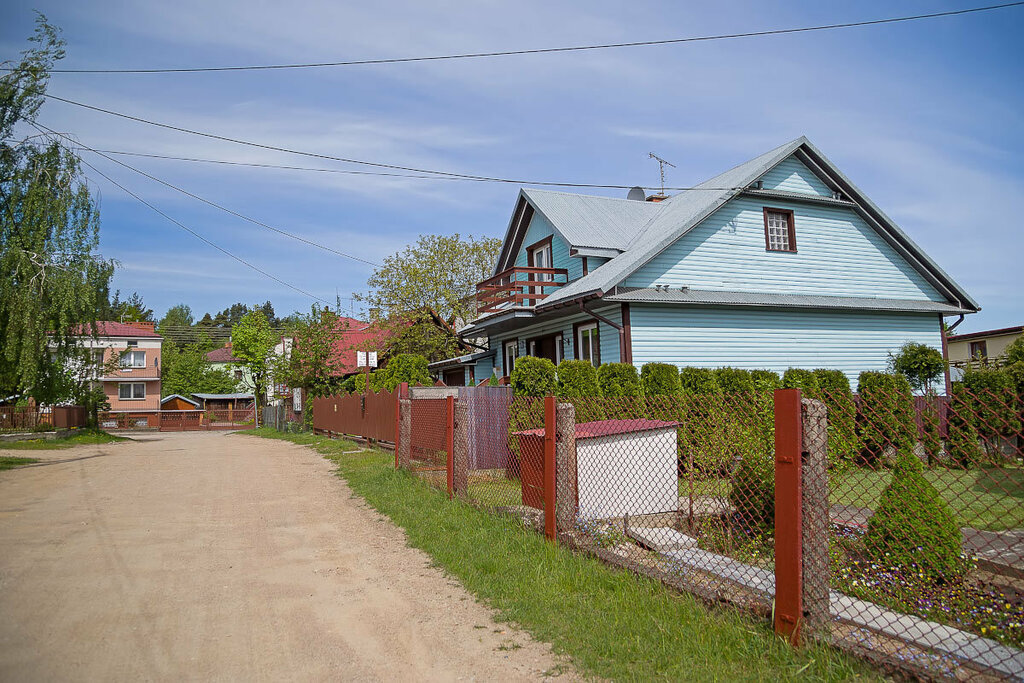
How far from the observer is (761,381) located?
1653 cm

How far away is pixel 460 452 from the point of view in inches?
385

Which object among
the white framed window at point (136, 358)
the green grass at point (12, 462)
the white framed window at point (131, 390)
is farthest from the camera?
the white framed window at point (131, 390)

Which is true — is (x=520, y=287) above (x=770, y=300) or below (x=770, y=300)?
above

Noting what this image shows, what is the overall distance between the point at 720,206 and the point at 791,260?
3.17 metres

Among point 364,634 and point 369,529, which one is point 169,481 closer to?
point 369,529

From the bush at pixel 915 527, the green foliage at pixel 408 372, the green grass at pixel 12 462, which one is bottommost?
the green grass at pixel 12 462

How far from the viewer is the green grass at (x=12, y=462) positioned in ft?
58.2

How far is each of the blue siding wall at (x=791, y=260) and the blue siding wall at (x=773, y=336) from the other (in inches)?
31.0

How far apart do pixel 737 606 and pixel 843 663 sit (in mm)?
878

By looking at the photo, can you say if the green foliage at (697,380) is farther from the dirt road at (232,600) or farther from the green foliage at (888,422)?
the green foliage at (888,422)

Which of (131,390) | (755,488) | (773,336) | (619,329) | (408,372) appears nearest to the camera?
(755,488)

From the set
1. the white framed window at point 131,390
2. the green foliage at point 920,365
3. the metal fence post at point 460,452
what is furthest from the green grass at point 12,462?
the white framed window at point 131,390

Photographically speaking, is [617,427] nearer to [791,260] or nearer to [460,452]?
[460,452]

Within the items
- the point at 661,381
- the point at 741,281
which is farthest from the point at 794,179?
the point at 661,381
